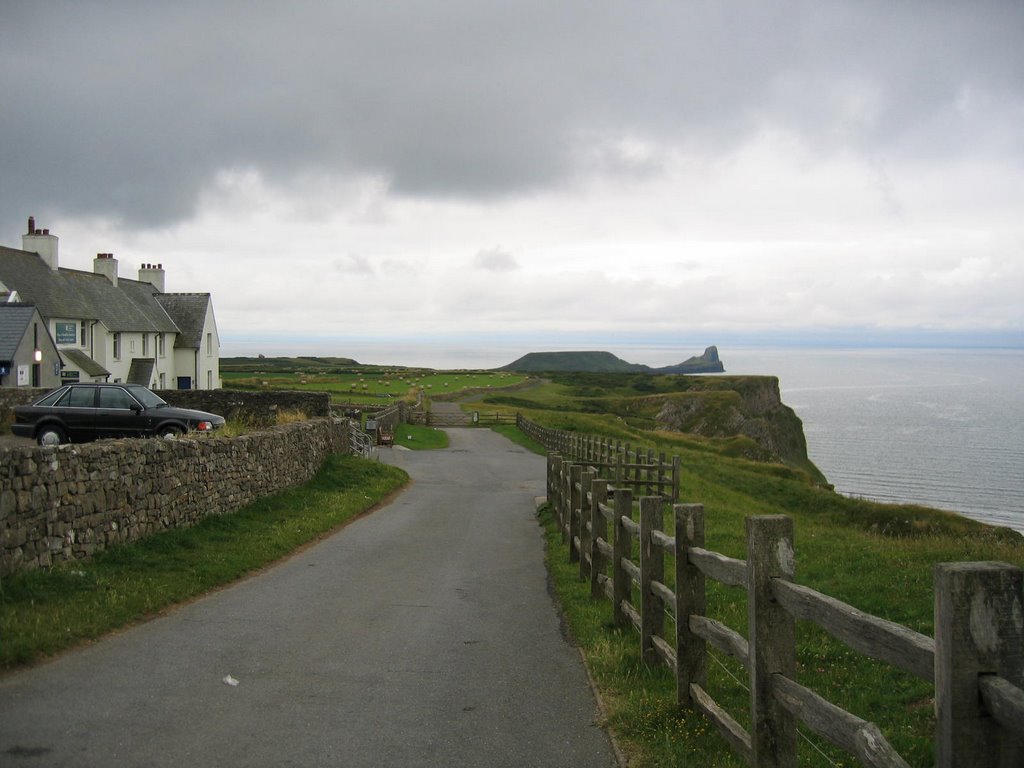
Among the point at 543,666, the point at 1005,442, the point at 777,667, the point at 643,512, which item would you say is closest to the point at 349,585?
the point at 543,666

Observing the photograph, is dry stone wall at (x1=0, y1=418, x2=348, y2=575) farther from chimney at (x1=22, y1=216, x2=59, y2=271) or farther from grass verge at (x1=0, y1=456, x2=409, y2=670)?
chimney at (x1=22, y1=216, x2=59, y2=271)

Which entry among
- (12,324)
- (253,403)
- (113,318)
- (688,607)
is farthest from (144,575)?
(113,318)

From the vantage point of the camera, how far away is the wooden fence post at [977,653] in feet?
10.7

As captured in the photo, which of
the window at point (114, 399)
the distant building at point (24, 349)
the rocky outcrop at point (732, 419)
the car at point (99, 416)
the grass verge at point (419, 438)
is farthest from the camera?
the rocky outcrop at point (732, 419)

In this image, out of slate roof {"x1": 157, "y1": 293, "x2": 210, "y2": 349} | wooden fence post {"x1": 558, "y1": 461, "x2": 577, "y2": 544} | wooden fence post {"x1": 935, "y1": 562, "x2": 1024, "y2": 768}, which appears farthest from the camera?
slate roof {"x1": 157, "y1": 293, "x2": 210, "y2": 349}

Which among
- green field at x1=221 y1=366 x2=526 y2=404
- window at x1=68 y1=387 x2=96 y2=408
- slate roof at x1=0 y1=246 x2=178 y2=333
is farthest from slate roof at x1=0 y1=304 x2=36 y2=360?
green field at x1=221 y1=366 x2=526 y2=404

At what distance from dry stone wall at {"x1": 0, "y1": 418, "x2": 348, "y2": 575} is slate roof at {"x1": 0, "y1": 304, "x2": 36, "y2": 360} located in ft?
73.4

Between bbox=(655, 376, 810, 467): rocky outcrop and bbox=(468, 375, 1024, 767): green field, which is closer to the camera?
bbox=(468, 375, 1024, 767): green field

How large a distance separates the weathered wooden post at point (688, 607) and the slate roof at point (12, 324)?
35271mm

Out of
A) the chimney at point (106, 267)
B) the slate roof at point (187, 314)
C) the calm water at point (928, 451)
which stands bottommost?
the calm water at point (928, 451)

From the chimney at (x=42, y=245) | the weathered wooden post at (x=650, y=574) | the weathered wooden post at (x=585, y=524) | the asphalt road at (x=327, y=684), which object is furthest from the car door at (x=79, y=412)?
the chimney at (x=42, y=245)

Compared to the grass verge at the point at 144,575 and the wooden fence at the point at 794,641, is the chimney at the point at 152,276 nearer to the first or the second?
the grass verge at the point at 144,575

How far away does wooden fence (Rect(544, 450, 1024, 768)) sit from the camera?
326 centimetres

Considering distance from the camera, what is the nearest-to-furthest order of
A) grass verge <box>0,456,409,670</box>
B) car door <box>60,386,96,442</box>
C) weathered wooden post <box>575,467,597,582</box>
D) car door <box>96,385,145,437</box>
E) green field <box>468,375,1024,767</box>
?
green field <box>468,375,1024,767</box>, grass verge <box>0,456,409,670</box>, weathered wooden post <box>575,467,597,582</box>, car door <box>60,386,96,442</box>, car door <box>96,385,145,437</box>
